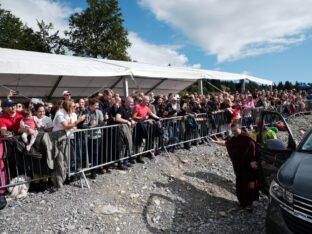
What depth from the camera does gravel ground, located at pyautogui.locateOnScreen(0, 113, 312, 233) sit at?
4.84 metres

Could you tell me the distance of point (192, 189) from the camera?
21.9 ft

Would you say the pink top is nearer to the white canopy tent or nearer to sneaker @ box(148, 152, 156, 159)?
the white canopy tent

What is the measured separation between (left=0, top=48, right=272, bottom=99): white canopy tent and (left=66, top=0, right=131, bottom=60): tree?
14.5m

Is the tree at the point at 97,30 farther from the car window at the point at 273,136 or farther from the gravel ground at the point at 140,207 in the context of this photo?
the gravel ground at the point at 140,207

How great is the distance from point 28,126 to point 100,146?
1.60m

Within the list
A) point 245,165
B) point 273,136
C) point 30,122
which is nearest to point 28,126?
point 30,122

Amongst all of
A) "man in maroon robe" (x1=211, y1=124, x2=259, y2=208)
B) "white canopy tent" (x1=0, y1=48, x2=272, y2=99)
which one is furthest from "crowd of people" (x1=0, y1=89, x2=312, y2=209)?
"white canopy tent" (x1=0, y1=48, x2=272, y2=99)

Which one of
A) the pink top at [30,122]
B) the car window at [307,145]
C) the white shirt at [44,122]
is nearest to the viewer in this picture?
the car window at [307,145]

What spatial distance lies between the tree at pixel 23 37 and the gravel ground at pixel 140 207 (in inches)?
991

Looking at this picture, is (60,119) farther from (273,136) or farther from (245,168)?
(273,136)

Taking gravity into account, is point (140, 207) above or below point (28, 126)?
below

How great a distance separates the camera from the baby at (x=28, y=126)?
5.39m

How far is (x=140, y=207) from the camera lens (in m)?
5.58

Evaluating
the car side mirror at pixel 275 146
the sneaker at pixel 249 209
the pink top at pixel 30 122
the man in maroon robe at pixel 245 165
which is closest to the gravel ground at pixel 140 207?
the sneaker at pixel 249 209
